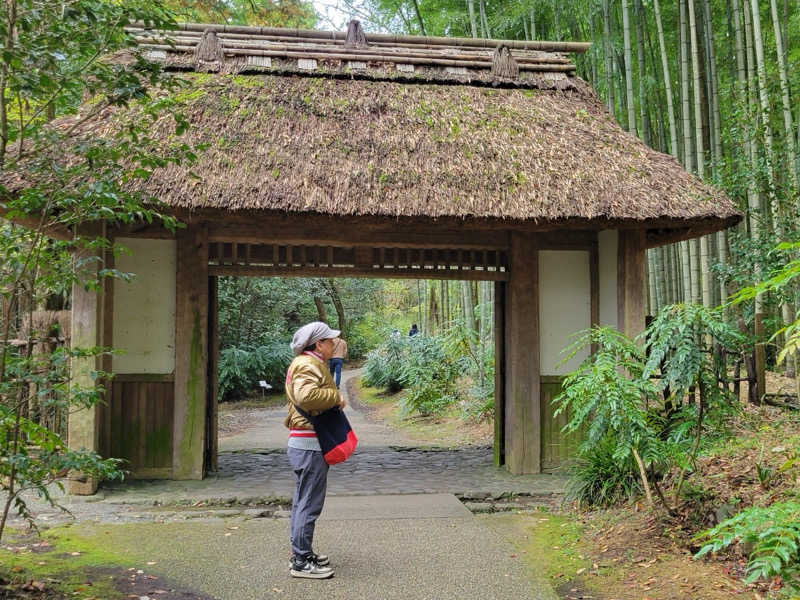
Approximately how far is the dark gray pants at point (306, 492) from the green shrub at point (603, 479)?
219 centimetres

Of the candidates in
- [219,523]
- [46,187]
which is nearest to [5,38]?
[46,187]

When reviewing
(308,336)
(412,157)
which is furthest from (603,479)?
(412,157)

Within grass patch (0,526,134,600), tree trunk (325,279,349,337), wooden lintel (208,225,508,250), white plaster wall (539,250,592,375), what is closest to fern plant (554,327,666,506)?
white plaster wall (539,250,592,375)

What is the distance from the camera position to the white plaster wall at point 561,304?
653 cm

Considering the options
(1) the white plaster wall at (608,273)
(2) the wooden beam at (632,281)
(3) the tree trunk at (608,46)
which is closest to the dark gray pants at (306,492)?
(2) the wooden beam at (632,281)

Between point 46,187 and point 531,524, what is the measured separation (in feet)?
12.7

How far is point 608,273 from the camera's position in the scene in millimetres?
6602

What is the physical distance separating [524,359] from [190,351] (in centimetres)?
311

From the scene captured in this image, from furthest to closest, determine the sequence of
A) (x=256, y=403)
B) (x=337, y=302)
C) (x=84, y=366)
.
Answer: (x=337, y=302) → (x=256, y=403) → (x=84, y=366)

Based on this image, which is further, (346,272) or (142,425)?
(346,272)

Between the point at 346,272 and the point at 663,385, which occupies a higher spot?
the point at 346,272

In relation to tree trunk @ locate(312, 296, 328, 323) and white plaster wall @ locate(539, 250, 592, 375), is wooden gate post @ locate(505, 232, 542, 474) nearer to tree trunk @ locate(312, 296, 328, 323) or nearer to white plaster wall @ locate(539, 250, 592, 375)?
white plaster wall @ locate(539, 250, 592, 375)

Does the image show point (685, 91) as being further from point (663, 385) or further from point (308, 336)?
point (308, 336)

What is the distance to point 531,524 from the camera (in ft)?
16.3
